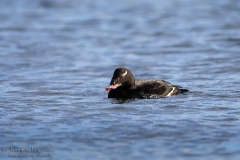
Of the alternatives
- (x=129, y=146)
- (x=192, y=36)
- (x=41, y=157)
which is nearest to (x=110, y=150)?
(x=129, y=146)

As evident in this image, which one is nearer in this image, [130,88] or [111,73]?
[130,88]

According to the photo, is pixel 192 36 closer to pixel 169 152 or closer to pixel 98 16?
pixel 98 16

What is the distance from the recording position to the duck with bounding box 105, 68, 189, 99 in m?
14.4

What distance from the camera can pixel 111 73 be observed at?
1902 cm

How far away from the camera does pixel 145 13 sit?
114 ft

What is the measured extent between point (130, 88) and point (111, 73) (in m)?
4.54

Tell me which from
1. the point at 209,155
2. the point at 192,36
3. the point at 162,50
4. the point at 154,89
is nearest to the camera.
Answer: the point at 209,155

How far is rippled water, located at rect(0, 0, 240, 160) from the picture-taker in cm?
1076

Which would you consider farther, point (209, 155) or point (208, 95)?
point (208, 95)

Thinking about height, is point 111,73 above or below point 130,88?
below

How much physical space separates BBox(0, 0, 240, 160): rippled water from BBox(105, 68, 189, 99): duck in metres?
0.29

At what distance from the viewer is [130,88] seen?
1452cm

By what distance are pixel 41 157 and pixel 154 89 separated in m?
4.86

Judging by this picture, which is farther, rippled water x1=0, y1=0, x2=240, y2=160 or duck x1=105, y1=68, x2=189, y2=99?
duck x1=105, y1=68, x2=189, y2=99
